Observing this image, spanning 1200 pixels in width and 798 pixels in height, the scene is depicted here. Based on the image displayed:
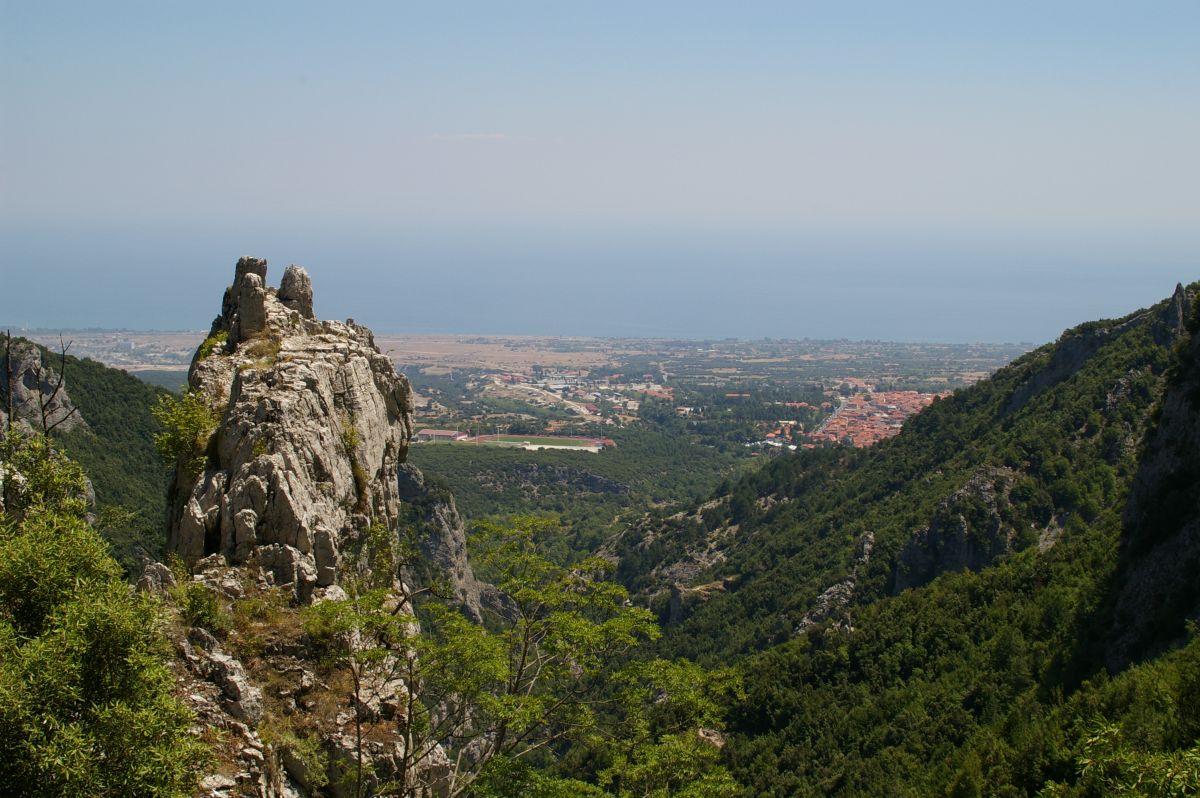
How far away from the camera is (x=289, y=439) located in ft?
52.3

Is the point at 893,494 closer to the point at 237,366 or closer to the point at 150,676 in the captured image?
the point at 237,366

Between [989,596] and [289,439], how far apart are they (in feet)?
94.1

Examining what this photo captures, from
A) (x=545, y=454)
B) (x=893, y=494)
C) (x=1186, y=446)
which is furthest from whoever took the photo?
(x=545, y=454)

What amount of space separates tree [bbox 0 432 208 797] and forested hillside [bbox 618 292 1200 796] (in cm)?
1138

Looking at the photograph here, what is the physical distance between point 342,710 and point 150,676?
13.4 ft

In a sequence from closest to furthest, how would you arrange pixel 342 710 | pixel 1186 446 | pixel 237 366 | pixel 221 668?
pixel 221 668 < pixel 342 710 < pixel 237 366 < pixel 1186 446

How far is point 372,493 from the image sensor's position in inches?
747

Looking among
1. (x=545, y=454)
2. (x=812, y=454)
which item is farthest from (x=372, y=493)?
(x=545, y=454)

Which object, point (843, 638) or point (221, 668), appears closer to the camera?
point (221, 668)

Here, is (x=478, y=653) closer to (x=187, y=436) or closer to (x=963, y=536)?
(x=187, y=436)

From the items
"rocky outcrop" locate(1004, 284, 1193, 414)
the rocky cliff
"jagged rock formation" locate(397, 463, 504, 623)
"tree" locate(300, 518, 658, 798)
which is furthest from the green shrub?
"rocky outcrop" locate(1004, 284, 1193, 414)

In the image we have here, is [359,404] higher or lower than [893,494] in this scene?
higher

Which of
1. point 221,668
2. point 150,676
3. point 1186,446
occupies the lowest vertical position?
point 221,668

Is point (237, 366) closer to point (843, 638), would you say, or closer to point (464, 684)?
point (464, 684)
